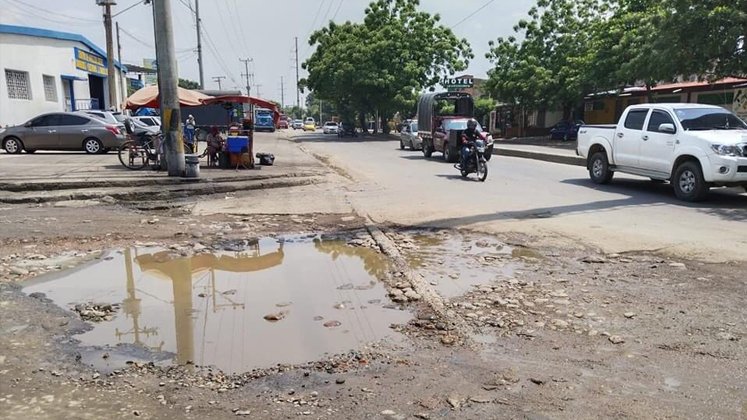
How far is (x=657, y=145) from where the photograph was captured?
11648 mm

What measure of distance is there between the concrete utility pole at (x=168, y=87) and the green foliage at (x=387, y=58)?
2692 centimetres

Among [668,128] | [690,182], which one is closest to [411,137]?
[668,128]

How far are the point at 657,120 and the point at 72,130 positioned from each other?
19.0m

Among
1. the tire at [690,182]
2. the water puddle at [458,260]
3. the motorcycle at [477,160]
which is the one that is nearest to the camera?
the water puddle at [458,260]

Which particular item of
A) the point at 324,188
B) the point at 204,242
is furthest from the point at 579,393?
the point at 324,188

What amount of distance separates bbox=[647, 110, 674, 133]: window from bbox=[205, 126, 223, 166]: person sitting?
11159 millimetres

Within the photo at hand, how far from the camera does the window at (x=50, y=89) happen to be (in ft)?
105

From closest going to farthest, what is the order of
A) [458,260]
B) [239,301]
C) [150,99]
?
[239,301] < [458,260] < [150,99]

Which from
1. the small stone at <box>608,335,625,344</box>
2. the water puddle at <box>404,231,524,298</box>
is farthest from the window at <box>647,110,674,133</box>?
the small stone at <box>608,335,625,344</box>

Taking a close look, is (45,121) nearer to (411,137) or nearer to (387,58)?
(411,137)

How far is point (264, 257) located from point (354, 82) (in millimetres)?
34751

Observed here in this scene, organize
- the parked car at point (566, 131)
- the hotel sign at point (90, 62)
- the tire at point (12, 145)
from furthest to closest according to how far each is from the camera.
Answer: the parked car at point (566, 131) → the hotel sign at point (90, 62) → the tire at point (12, 145)

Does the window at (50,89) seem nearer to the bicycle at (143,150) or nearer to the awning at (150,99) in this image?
the awning at (150,99)

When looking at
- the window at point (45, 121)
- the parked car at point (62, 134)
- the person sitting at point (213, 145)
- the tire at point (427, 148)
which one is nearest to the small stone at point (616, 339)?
the person sitting at point (213, 145)
